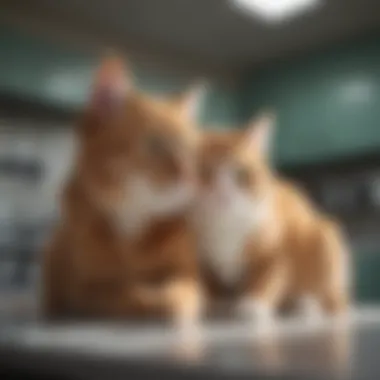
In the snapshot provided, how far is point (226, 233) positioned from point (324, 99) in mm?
452

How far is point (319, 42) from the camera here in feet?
3.58

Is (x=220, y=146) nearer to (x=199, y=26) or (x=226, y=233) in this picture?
(x=226, y=233)

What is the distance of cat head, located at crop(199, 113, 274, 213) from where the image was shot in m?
0.75

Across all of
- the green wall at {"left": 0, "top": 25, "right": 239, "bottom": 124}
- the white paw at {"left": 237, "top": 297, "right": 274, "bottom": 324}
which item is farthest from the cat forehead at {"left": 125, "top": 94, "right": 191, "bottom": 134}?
the green wall at {"left": 0, "top": 25, "right": 239, "bottom": 124}

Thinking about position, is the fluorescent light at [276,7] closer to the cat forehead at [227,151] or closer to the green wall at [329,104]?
the green wall at [329,104]

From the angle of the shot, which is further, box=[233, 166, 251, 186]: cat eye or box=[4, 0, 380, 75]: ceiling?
box=[4, 0, 380, 75]: ceiling

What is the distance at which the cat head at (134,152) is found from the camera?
2.28ft

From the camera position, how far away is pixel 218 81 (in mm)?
1163

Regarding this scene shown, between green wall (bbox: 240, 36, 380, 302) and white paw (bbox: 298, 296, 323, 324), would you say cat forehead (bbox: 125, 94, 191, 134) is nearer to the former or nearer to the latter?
white paw (bbox: 298, 296, 323, 324)

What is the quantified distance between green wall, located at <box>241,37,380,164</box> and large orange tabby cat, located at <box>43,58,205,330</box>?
39 cm

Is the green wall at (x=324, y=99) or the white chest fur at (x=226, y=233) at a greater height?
the green wall at (x=324, y=99)

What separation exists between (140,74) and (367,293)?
48cm

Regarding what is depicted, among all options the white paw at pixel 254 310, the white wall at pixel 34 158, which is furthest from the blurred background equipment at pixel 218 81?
the white paw at pixel 254 310

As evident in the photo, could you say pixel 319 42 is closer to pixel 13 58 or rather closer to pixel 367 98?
pixel 367 98
